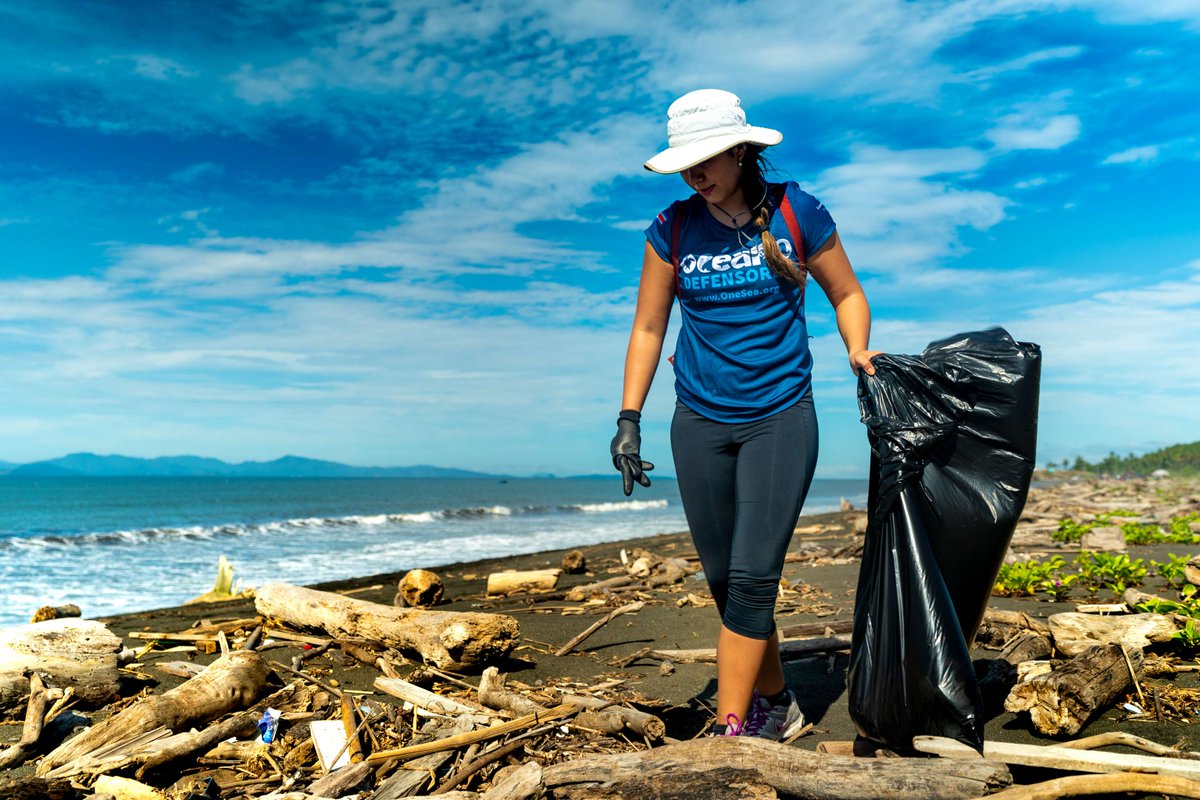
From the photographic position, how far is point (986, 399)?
127 inches

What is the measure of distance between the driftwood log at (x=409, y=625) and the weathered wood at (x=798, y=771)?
6.06 feet

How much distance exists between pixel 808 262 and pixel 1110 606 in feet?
10.8

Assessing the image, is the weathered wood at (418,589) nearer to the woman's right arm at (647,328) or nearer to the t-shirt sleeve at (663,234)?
the woman's right arm at (647,328)

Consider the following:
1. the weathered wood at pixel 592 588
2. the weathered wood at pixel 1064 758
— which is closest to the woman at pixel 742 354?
the weathered wood at pixel 1064 758

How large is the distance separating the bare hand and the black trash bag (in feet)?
0.11

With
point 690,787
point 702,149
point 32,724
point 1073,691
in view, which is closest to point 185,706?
point 32,724

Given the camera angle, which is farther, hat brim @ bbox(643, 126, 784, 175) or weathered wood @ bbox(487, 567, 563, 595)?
weathered wood @ bbox(487, 567, 563, 595)

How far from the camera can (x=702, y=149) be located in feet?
10.2

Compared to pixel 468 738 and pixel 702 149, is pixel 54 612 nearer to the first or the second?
pixel 468 738

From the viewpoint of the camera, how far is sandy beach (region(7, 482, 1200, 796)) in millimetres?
3740

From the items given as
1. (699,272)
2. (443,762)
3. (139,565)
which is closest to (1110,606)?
(699,272)

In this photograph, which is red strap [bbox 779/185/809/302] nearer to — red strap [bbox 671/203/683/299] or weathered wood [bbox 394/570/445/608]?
red strap [bbox 671/203/683/299]

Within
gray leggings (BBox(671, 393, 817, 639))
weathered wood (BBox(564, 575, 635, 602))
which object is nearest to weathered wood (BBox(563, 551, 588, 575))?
weathered wood (BBox(564, 575, 635, 602))

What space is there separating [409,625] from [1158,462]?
3921 cm
